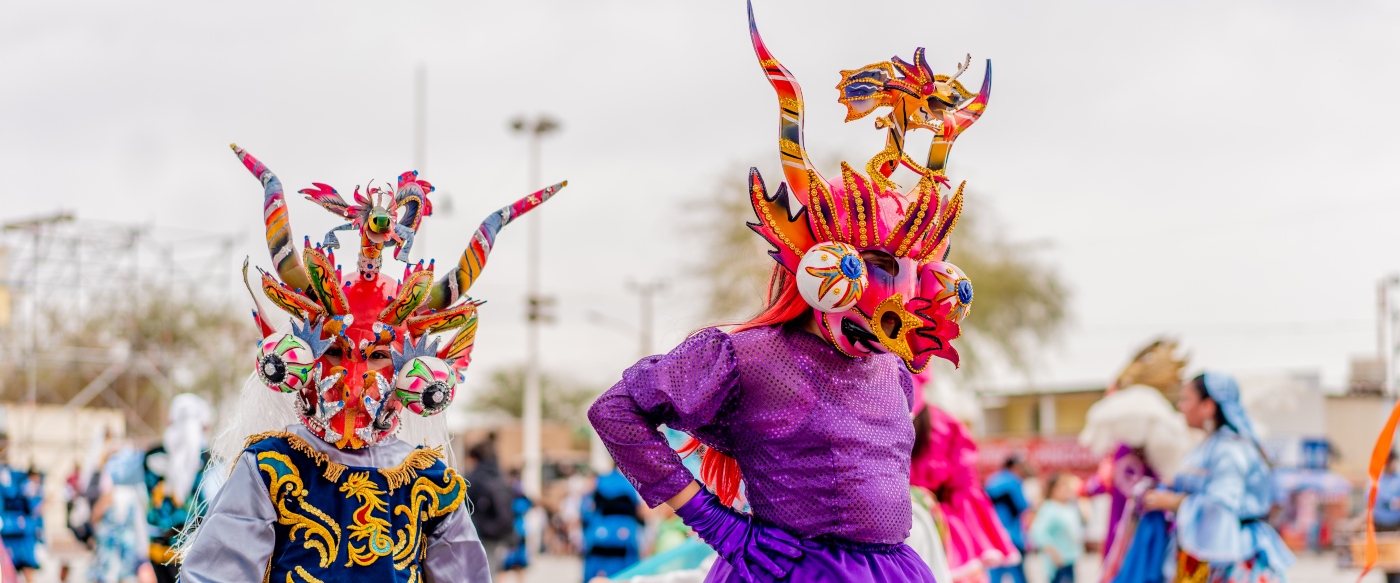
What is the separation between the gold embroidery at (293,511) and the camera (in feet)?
12.0

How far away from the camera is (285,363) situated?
3.64 metres

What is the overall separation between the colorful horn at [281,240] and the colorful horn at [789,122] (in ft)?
4.43

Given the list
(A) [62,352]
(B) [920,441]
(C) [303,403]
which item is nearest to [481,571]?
(C) [303,403]

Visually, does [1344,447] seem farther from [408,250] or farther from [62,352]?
[408,250]

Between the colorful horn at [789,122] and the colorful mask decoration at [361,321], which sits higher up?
the colorful horn at [789,122]

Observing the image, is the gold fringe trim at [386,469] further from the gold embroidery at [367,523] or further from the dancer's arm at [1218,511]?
the dancer's arm at [1218,511]

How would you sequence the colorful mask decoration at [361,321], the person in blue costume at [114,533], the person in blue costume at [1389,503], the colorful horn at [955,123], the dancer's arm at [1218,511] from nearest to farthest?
the colorful horn at [955,123] → the colorful mask decoration at [361,321] → the dancer's arm at [1218,511] → the person in blue costume at [114,533] → the person in blue costume at [1389,503]

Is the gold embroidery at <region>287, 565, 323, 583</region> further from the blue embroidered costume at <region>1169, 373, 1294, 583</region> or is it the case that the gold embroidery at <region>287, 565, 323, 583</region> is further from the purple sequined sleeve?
the blue embroidered costume at <region>1169, 373, 1294, 583</region>

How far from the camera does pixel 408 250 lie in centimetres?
398

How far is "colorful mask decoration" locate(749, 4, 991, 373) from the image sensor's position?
129 inches

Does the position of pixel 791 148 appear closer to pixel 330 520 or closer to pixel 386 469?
pixel 386 469

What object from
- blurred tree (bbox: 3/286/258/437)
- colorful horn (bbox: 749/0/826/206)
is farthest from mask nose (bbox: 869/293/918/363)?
blurred tree (bbox: 3/286/258/437)

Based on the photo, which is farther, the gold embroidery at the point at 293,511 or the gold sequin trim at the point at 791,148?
the gold embroidery at the point at 293,511

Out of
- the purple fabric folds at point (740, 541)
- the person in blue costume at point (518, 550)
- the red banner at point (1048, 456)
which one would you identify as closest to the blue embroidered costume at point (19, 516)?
the person in blue costume at point (518, 550)
